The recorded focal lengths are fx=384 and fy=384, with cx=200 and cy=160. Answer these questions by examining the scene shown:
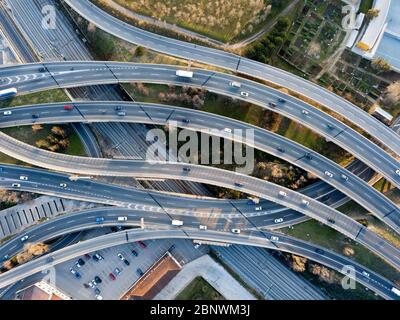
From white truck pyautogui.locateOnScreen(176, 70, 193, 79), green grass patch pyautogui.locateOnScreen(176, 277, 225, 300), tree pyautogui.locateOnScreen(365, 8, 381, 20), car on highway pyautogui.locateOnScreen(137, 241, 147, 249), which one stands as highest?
tree pyautogui.locateOnScreen(365, 8, 381, 20)

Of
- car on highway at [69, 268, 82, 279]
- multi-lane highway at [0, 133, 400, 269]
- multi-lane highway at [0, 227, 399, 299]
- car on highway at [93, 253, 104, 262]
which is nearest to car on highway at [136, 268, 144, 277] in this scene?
multi-lane highway at [0, 227, 399, 299]

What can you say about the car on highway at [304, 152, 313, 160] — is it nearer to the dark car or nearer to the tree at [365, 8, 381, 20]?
the tree at [365, 8, 381, 20]

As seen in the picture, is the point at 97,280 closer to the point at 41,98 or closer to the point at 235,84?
the point at 41,98

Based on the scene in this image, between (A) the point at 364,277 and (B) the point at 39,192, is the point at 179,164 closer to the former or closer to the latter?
(B) the point at 39,192

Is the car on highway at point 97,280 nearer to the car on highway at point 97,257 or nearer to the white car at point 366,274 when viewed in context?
the car on highway at point 97,257

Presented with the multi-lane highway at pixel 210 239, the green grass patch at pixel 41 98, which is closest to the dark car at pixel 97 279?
the multi-lane highway at pixel 210 239

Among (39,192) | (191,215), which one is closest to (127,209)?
(191,215)

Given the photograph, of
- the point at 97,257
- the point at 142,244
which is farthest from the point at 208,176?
the point at 97,257
